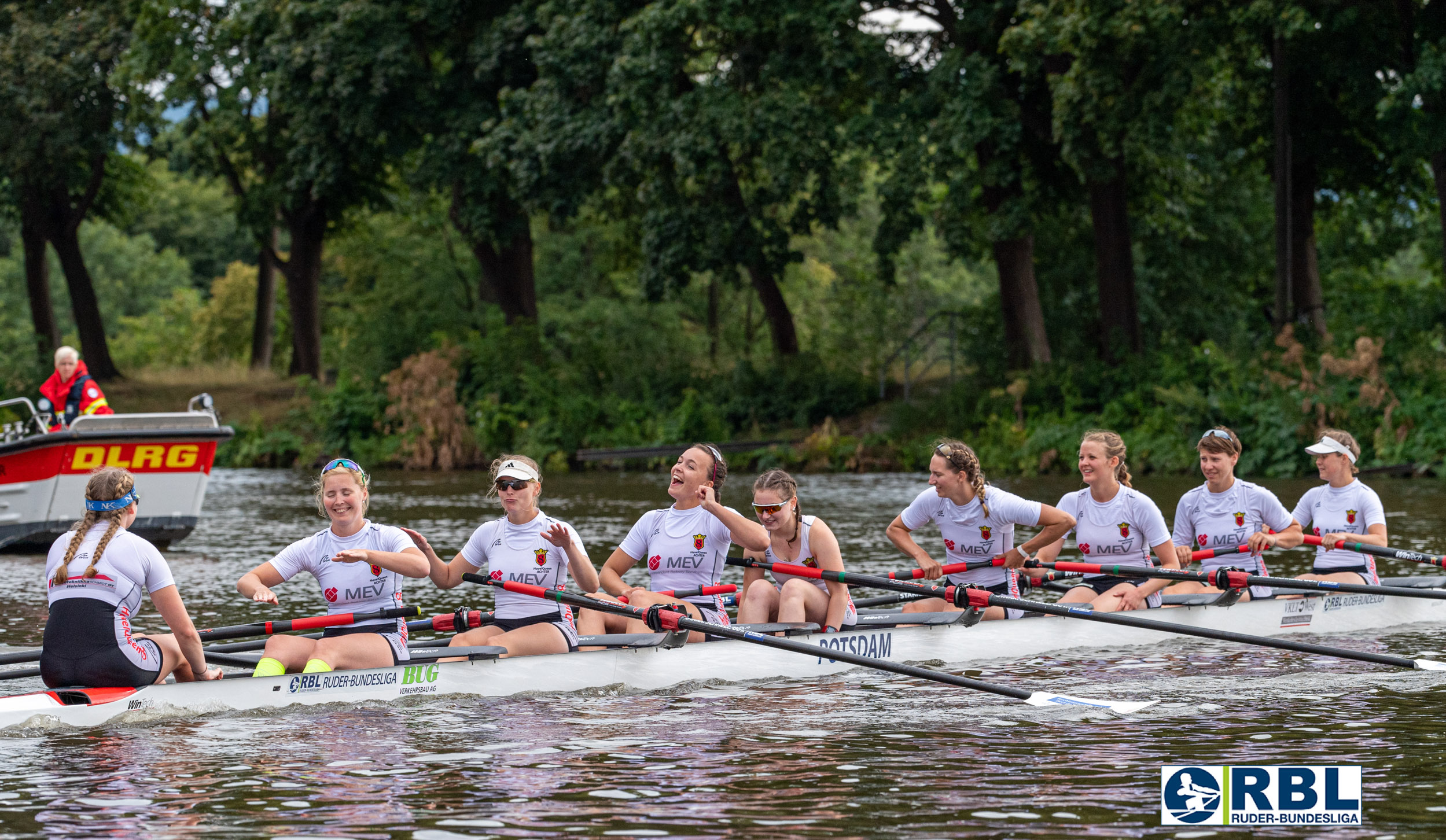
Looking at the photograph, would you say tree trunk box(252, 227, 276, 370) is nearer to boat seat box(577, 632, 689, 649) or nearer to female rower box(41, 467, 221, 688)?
boat seat box(577, 632, 689, 649)

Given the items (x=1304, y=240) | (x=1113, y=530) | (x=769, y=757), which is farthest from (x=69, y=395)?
(x=1304, y=240)

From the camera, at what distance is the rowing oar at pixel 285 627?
8.34m

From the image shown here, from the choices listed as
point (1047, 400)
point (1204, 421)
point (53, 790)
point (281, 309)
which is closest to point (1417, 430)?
point (1204, 421)

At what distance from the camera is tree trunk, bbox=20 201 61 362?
41.3 m

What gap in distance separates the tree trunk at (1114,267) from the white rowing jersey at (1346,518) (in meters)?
15.6

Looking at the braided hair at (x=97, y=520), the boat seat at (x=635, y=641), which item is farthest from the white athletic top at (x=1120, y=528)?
the braided hair at (x=97, y=520)

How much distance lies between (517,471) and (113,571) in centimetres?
211

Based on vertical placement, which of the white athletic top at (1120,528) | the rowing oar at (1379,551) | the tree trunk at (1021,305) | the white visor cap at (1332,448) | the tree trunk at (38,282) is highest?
the tree trunk at (38,282)

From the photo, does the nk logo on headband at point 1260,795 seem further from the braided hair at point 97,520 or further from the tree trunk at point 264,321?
the tree trunk at point 264,321

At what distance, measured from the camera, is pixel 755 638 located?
29.4ft

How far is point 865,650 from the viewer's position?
384 inches

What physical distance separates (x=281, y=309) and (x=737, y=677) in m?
53.0

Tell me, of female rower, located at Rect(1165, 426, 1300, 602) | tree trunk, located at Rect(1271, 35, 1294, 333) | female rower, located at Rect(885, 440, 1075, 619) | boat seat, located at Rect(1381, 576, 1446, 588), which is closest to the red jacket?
female rower, located at Rect(885, 440, 1075, 619)

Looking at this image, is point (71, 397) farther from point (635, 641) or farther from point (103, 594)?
point (103, 594)
